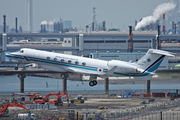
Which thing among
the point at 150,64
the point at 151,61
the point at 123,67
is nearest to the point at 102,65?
the point at 123,67

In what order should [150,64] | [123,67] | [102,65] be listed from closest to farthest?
[123,67], [102,65], [150,64]

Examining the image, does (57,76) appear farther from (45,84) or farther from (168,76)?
(168,76)

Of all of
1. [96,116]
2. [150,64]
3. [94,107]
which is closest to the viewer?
[96,116]

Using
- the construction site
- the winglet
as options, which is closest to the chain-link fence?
the construction site

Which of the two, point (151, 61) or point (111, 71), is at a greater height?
point (151, 61)

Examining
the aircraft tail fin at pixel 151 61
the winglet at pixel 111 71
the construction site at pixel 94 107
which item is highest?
the aircraft tail fin at pixel 151 61

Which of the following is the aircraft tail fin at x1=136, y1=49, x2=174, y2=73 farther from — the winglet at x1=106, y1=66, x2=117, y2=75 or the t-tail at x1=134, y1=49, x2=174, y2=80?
the winglet at x1=106, y1=66, x2=117, y2=75

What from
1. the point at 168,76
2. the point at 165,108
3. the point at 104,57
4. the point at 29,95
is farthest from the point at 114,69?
the point at 104,57

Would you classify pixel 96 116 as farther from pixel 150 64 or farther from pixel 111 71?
pixel 150 64

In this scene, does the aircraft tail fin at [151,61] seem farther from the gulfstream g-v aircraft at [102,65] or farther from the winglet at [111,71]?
the winglet at [111,71]

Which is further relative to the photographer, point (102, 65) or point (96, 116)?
point (102, 65)

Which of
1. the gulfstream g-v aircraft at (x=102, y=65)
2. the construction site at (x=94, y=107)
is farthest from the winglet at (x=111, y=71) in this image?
the construction site at (x=94, y=107)

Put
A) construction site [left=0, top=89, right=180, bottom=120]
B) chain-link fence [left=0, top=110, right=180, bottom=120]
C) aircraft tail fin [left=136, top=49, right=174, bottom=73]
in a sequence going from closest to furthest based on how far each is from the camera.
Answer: chain-link fence [left=0, top=110, right=180, bottom=120], construction site [left=0, top=89, right=180, bottom=120], aircraft tail fin [left=136, top=49, right=174, bottom=73]

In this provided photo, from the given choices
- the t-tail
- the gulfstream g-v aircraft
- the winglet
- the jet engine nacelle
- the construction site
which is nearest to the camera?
the construction site
